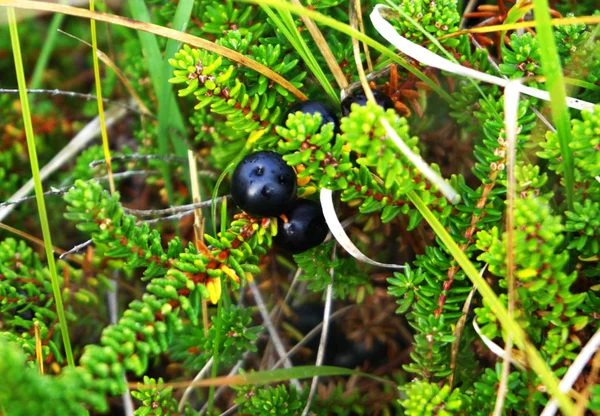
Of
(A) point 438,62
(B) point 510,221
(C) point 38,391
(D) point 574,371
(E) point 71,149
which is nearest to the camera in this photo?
(C) point 38,391

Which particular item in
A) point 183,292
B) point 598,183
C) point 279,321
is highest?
point 598,183

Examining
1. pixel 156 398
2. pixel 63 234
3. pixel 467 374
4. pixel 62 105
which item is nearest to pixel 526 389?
pixel 467 374

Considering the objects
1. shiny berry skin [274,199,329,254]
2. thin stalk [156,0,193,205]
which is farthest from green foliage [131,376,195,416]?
thin stalk [156,0,193,205]

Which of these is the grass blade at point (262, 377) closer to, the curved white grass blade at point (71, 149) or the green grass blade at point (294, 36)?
the green grass blade at point (294, 36)

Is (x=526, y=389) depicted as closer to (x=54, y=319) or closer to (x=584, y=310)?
(x=584, y=310)

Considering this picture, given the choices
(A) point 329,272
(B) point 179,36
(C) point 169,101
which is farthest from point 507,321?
(C) point 169,101

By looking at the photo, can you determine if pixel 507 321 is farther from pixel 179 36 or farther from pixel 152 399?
pixel 179 36
